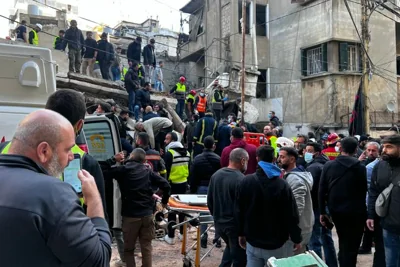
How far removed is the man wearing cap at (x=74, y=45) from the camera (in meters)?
14.1

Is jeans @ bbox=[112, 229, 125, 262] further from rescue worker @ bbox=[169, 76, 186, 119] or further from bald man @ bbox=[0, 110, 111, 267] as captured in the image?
rescue worker @ bbox=[169, 76, 186, 119]

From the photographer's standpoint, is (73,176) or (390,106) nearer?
(73,176)

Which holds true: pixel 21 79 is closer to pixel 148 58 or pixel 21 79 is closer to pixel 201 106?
pixel 201 106

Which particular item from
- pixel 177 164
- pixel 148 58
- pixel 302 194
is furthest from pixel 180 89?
pixel 302 194

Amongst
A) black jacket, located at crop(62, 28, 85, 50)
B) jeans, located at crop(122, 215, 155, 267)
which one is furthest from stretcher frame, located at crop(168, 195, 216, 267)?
black jacket, located at crop(62, 28, 85, 50)

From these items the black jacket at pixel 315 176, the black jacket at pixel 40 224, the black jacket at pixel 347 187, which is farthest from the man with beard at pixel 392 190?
the black jacket at pixel 40 224

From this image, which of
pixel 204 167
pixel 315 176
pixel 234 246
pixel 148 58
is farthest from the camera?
pixel 148 58

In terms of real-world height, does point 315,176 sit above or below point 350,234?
above

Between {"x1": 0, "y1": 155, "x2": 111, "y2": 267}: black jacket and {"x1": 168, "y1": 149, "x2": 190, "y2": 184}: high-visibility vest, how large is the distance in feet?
20.6

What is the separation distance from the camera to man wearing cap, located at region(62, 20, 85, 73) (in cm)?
1407

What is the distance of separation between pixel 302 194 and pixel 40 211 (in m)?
3.59

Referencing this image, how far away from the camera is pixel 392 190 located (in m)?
4.49

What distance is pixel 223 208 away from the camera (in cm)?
514

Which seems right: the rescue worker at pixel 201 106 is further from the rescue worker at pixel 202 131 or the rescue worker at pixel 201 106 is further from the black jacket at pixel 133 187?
the black jacket at pixel 133 187
